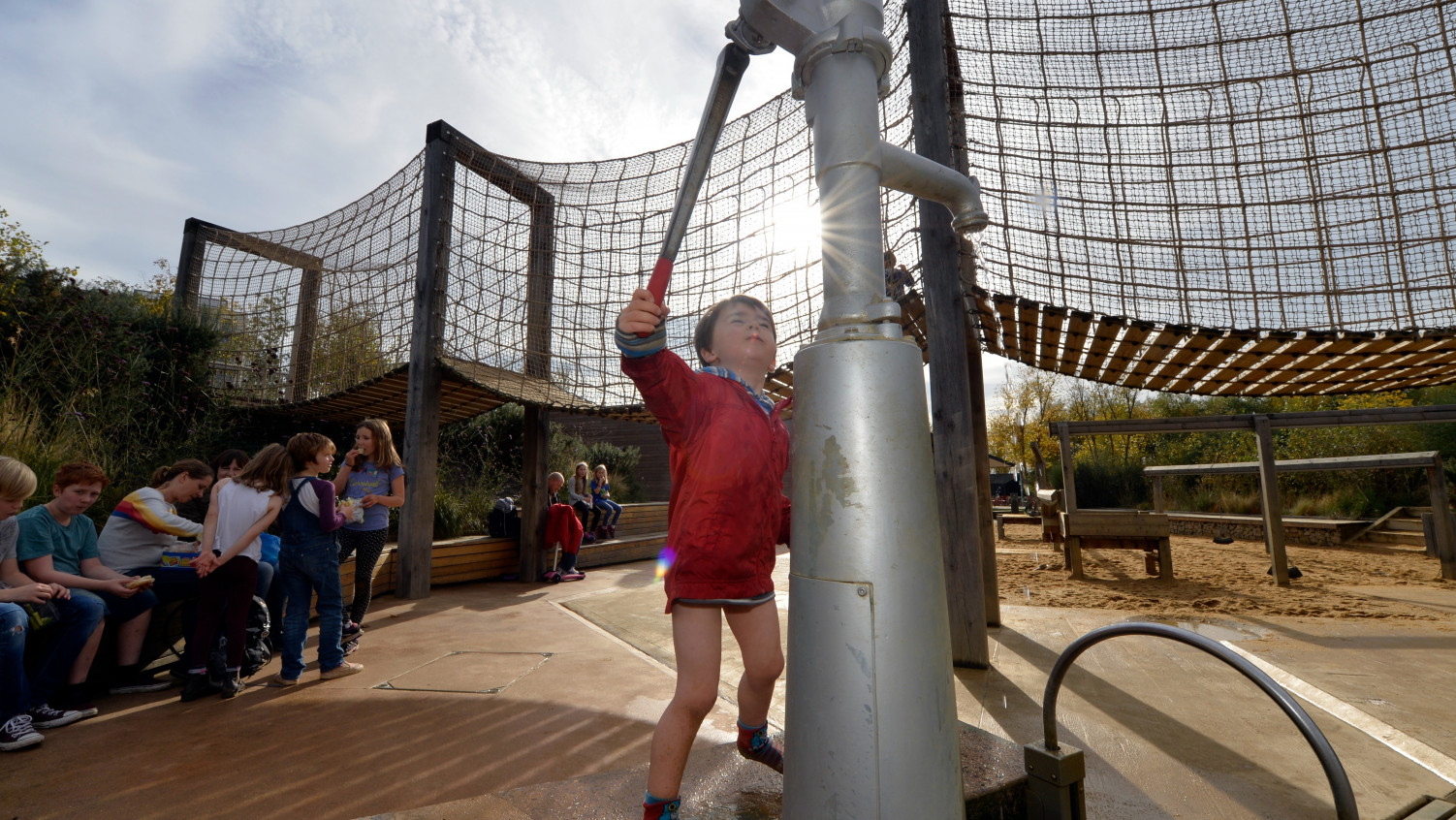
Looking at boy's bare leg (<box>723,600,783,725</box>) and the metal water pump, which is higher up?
the metal water pump

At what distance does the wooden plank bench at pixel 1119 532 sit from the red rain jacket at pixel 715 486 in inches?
250

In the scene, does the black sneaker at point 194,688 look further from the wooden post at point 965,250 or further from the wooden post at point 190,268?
the wooden post at point 190,268

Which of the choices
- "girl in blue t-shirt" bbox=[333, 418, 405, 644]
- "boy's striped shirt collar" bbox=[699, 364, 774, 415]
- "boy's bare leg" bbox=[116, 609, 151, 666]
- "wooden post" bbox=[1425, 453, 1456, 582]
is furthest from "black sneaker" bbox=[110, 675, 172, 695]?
"wooden post" bbox=[1425, 453, 1456, 582]

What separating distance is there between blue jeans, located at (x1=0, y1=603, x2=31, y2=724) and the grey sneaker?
1091 mm

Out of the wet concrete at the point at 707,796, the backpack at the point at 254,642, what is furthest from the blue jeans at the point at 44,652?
the wet concrete at the point at 707,796

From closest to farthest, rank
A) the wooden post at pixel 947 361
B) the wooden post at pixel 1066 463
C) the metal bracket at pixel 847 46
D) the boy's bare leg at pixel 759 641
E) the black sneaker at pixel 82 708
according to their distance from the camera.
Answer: the metal bracket at pixel 847 46
the boy's bare leg at pixel 759 641
the black sneaker at pixel 82 708
the wooden post at pixel 947 361
the wooden post at pixel 1066 463

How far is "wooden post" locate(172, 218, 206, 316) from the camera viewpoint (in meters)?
8.34

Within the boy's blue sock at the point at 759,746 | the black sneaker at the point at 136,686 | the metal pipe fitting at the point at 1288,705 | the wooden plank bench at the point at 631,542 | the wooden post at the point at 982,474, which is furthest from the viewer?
the wooden plank bench at the point at 631,542

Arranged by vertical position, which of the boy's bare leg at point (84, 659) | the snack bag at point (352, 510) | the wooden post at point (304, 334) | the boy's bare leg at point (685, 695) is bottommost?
the boy's bare leg at point (84, 659)

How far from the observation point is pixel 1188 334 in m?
3.86

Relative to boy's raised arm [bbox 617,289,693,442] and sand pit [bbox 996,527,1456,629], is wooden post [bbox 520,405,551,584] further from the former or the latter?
boy's raised arm [bbox 617,289,693,442]

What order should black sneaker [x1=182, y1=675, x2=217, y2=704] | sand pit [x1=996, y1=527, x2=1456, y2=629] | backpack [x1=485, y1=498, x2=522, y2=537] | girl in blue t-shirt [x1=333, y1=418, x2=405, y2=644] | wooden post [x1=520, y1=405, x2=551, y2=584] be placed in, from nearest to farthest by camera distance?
black sneaker [x1=182, y1=675, x2=217, y2=704] → girl in blue t-shirt [x1=333, y1=418, x2=405, y2=644] → sand pit [x1=996, y1=527, x2=1456, y2=629] → wooden post [x1=520, y1=405, x2=551, y2=584] → backpack [x1=485, y1=498, x2=522, y2=537]

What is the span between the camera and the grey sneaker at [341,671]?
3.31 metres

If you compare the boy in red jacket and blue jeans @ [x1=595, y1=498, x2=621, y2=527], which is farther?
blue jeans @ [x1=595, y1=498, x2=621, y2=527]
